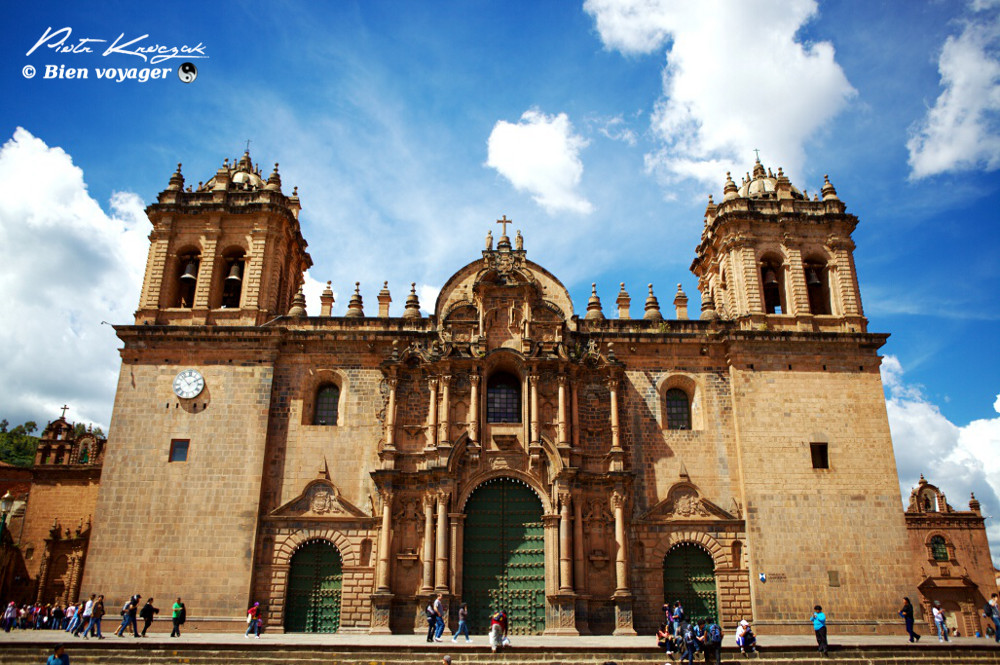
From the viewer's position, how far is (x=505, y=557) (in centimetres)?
2273

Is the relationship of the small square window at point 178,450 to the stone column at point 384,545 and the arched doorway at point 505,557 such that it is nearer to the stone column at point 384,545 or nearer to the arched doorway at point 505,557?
the stone column at point 384,545

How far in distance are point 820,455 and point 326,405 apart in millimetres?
16110

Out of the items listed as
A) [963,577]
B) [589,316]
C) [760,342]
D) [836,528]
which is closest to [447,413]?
[589,316]

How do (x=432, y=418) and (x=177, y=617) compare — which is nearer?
(x=177, y=617)

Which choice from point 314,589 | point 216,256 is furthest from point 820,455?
point 216,256

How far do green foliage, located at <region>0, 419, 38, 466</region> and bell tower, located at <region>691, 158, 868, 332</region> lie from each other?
151 feet

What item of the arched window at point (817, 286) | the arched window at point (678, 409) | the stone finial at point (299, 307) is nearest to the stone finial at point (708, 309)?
the arched window at point (678, 409)

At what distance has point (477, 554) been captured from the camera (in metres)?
22.8

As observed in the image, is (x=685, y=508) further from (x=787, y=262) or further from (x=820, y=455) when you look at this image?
(x=787, y=262)

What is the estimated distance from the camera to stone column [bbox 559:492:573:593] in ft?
71.6

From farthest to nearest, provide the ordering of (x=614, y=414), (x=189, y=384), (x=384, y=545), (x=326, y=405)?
(x=326, y=405) < (x=189, y=384) < (x=614, y=414) < (x=384, y=545)

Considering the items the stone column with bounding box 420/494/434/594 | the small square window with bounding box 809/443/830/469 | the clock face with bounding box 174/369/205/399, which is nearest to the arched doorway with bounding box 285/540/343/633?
the stone column with bounding box 420/494/434/594

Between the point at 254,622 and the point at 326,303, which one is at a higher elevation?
the point at 326,303

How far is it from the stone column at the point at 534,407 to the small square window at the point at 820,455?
875cm
